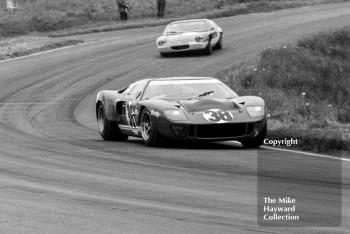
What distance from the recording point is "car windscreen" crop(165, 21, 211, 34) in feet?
105

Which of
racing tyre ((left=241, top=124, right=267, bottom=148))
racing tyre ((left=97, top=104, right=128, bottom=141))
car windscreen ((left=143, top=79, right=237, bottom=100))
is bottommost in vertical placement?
racing tyre ((left=97, top=104, right=128, bottom=141))

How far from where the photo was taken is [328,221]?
7492 mm

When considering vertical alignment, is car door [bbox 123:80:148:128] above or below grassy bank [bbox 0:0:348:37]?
above

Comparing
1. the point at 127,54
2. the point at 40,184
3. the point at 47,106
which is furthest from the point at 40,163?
the point at 127,54

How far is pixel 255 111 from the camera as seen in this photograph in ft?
45.2

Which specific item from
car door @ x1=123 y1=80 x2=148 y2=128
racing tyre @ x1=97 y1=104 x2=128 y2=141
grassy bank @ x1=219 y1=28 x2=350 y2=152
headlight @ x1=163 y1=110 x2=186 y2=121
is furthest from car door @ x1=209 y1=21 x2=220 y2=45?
headlight @ x1=163 y1=110 x2=186 y2=121

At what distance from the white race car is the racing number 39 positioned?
18346 millimetres

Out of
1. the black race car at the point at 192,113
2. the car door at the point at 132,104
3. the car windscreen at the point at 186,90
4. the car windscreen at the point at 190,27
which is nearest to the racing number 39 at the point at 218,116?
the black race car at the point at 192,113

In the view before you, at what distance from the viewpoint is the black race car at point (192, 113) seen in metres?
13.5

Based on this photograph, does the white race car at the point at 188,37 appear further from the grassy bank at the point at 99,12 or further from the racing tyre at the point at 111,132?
the racing tyre at the point at 111,132

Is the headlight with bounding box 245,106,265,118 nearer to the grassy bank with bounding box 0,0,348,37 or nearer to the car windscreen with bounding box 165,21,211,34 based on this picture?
the car windscreen with bounding box 165,21,211,34

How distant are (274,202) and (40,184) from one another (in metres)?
2.79

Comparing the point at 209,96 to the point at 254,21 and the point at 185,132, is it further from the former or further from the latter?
the point at 254,21

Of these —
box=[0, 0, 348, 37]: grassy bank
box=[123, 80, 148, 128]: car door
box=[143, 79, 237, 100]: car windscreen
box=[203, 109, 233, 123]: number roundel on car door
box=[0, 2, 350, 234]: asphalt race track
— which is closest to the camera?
box=[0, 2, 350, 234]: asphalt race track
